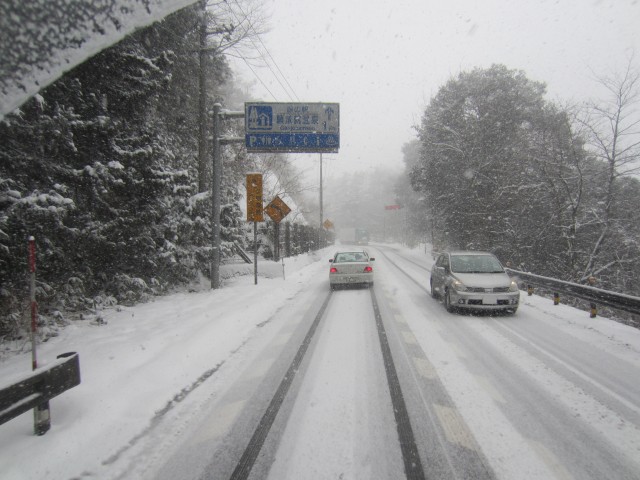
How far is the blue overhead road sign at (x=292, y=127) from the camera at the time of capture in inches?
485

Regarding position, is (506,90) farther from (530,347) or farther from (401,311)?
(530,347)

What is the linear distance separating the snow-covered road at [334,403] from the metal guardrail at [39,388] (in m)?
0.42

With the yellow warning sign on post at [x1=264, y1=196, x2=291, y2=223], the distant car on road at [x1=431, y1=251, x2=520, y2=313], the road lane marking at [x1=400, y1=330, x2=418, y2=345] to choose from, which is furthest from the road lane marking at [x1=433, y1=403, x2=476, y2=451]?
the yellow warning sign on post at [x1=264, y1=196, x2=291, y2=223]

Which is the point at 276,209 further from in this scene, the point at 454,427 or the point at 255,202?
the point at 454,427

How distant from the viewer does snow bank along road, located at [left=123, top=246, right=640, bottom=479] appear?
315cm

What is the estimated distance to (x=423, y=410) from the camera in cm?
408

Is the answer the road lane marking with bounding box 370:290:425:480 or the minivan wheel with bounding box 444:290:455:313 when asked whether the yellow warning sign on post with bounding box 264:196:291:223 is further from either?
the road lane marking with bounding box 370:290:425:480

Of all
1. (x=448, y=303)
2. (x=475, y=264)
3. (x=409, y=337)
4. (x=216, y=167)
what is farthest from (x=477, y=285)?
(x=216, y=167)

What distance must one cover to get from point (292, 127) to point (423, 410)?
10.4 meters

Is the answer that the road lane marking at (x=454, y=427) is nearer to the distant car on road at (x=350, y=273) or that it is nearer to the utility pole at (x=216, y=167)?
the distant car on road at (x=350, y=273)

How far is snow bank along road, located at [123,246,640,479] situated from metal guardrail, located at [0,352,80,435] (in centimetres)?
125

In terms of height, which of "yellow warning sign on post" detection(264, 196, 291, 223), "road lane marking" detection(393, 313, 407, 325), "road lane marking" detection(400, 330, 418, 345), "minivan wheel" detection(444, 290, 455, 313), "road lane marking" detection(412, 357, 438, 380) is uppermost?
"yellow warning sign on post" detection(264, 196, 291, 223)

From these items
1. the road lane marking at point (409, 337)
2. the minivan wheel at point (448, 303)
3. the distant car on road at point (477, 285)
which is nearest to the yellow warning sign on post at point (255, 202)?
the distant car on road at point (477, 285)

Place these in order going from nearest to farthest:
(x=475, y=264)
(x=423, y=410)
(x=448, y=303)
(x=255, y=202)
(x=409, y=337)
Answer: (x=423, y=410) < (x=409, y=337) < (x=448, y=303) < (x=475, y=264) < (x=255, y=202)
